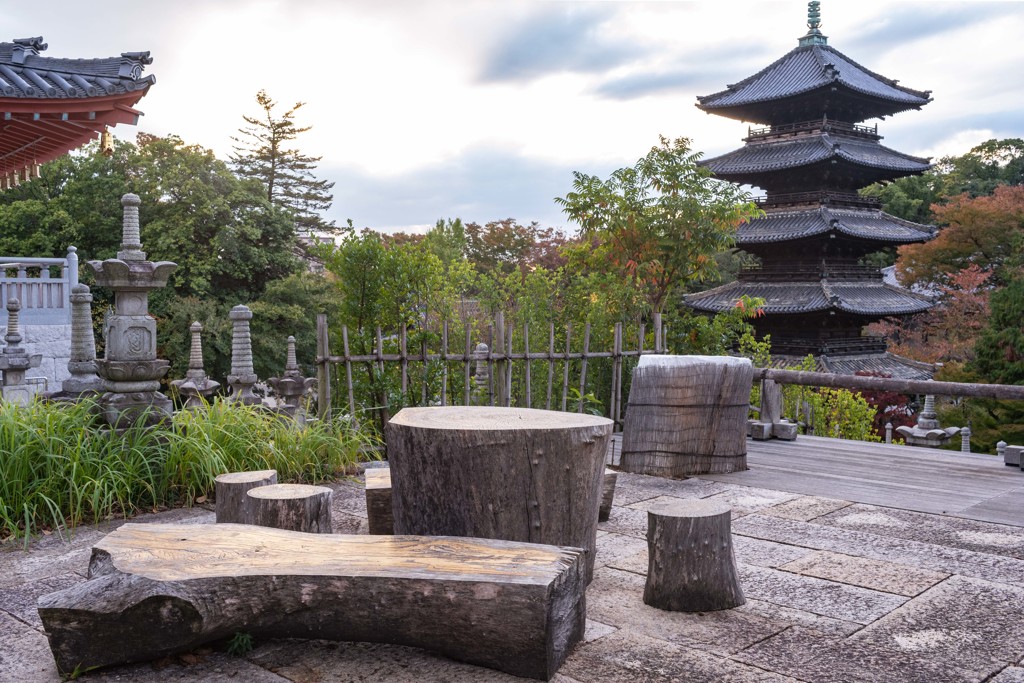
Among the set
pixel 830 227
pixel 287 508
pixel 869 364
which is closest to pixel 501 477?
pixel 287 508

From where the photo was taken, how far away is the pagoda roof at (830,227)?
20.4m

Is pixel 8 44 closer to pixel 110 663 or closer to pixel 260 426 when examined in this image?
pixel 260 426

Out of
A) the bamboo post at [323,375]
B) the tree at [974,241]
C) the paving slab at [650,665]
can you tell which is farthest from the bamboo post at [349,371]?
the tree at [974,241]

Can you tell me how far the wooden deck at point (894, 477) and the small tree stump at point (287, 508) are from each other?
121 inches

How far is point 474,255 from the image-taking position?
28.2 m

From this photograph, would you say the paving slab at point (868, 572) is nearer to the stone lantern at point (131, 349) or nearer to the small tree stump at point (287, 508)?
the small tree stump at point (287, 508)

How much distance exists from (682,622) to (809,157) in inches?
773

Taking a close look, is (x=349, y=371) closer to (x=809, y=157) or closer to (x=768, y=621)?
(x=768, y=621)

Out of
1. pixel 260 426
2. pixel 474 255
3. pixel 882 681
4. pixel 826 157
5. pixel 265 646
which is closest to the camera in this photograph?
pixel 882 681

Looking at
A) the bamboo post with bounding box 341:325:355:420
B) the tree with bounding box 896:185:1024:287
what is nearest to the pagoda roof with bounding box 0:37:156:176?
the bamboo post with bounding box 341:325:355:420

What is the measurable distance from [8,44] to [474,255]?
22.1 metres

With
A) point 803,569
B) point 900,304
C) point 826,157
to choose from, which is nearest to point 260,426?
point 803,569

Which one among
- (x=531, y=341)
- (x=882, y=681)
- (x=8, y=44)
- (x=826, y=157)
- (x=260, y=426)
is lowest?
(x=882, y=681)

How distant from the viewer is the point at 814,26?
23.6 meters
